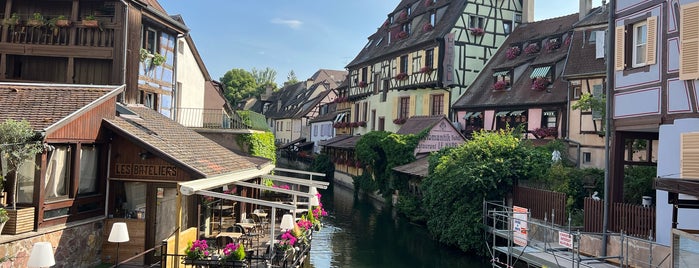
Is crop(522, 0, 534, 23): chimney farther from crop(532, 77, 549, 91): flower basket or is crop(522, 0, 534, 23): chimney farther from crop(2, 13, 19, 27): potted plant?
crop(2, 13, 19, 27): potted plant

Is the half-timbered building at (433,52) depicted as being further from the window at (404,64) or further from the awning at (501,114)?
the awning at (501,114)

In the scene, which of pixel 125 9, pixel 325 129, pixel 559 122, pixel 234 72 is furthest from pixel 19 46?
pixel 234 72

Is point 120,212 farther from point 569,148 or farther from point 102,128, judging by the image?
point 569,148

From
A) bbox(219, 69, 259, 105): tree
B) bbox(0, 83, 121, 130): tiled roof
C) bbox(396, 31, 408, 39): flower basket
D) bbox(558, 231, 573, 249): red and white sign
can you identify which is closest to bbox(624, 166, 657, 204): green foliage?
bbox(558, 231, 573, 249): red and white sign

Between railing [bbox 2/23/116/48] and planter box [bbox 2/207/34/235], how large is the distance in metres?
8.79

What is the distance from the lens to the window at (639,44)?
13.2m

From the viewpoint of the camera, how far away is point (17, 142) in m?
9.67

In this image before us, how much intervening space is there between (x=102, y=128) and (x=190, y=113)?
12392mm

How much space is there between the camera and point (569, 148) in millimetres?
24609

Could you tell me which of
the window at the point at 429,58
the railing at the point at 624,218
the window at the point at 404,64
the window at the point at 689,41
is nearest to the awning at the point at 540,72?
the window at the point at 429,58

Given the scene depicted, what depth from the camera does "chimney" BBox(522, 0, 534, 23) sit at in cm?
3516

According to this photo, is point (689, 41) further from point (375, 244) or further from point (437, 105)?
point (437, 105)

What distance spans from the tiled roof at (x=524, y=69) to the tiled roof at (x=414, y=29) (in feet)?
11.8

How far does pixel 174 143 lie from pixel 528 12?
90.3ft
